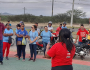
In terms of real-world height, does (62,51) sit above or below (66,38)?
below

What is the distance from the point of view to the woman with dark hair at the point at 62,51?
3303mm

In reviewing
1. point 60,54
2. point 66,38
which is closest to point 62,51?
point 60,54

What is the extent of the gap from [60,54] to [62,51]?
0.25ft

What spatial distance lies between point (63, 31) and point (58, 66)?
75 centimetres

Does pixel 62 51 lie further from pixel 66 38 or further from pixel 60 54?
pixel 66 38

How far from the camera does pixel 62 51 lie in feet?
10.9

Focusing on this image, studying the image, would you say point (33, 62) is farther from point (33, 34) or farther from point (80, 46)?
point (80, 46)

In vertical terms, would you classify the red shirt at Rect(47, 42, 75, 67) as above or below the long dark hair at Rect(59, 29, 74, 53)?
below

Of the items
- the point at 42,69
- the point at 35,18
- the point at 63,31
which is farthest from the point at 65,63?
the point at 35,18

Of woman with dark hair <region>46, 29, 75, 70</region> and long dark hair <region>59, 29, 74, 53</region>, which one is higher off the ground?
long dark hair <region>59, 29, 74, 53</region>

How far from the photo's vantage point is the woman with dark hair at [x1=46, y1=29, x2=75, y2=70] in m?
3.30

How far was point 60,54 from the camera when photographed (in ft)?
11.0

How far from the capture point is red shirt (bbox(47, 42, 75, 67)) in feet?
10.9

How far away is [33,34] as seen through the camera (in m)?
7.63
